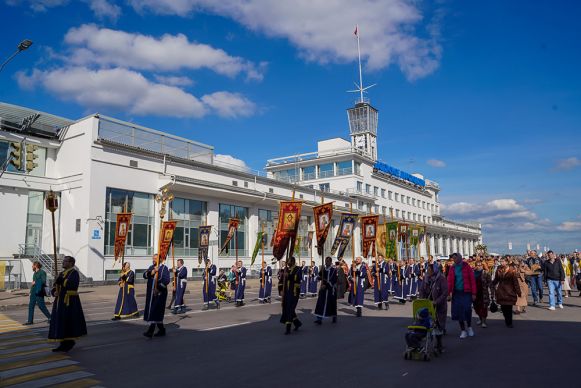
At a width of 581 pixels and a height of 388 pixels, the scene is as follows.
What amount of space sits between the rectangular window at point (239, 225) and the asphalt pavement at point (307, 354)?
76.8 ft

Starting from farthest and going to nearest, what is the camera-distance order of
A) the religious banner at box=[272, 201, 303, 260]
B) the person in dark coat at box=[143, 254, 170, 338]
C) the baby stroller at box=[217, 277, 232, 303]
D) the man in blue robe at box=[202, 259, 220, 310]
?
the baby stroller at box=[217, 277, 232, 303] < the man in blue robe at box=[202, 259, 220, 310] < the religious banner at box=[272, 201, 303, 260] < the person in dark coat at box=[143, 254, 170, 338]

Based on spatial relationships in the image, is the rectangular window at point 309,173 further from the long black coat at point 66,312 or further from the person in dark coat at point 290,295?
the long black coat at point 66,312

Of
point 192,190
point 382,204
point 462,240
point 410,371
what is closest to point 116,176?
point 192,190

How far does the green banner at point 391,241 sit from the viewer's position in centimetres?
2300

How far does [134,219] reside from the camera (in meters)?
31.2

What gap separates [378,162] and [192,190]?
38537mm

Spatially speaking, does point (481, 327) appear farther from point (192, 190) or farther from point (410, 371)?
point (192, 190)

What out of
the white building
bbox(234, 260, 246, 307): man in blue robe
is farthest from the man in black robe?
the white building

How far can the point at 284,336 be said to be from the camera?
37.3 feet

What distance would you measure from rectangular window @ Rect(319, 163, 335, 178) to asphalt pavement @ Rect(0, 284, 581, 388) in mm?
48848

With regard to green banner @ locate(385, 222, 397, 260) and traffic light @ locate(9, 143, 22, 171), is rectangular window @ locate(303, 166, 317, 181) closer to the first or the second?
green banner @ locate(385, 222, 397, 260)

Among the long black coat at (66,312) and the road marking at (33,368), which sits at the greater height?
the long black coat at (66,312)

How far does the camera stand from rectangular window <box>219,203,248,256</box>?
37938mm

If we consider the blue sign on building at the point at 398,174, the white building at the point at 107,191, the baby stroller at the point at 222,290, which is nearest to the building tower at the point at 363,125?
the blue sign on building at the point at 398,174
